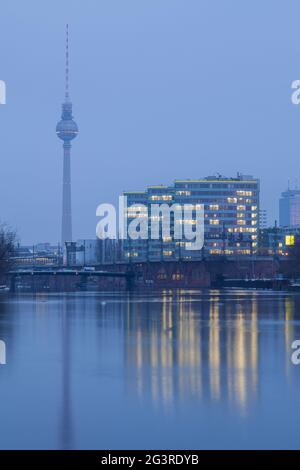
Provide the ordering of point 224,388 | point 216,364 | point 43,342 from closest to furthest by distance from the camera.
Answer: point 224,388 < point 216,364 < point 43,342

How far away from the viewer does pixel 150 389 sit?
78.1 feet

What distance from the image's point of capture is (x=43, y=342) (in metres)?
38.9

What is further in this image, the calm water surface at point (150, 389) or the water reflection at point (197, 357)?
the water reflection at point (197, 357)

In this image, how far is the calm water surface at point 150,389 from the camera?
18.1 metres

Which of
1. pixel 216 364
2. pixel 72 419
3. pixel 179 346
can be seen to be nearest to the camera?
pixel 72 419

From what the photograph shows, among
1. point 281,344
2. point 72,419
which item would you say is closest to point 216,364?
point 281,344

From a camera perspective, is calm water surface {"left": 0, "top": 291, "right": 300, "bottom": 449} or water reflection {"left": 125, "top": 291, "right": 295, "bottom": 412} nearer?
calm water surface {"left": 0, "top": 291, "right": 300, "bottom": 449}

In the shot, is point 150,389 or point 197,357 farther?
point 197,357

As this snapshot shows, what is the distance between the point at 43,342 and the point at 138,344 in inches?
174

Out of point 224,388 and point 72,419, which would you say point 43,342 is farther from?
point 72,419

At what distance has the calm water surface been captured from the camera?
711 inches
